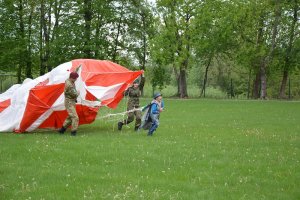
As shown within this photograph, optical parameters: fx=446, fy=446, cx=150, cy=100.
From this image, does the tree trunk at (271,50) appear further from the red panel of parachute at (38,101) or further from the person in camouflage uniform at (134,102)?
the red panel of parachute at (38,101)

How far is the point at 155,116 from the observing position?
53.7 ft

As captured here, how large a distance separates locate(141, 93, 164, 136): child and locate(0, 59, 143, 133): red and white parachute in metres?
1.76

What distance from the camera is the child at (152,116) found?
53.5ft

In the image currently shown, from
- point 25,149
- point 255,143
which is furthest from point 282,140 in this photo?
point 25,149

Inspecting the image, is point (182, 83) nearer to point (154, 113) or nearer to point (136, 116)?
point (136, 116)

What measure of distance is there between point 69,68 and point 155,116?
4.17 meters

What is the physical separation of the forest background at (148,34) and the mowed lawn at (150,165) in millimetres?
32471

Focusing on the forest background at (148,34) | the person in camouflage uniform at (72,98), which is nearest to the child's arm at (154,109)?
the person in camouflage uniform at (72,98)

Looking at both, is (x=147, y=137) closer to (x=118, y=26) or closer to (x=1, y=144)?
(x=1, y=144)

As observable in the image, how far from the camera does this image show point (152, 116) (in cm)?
1634

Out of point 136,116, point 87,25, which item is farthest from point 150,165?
point 87,25

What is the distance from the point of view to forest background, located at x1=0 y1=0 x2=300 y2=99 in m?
47.5

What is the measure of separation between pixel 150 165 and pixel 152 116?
575 centimetres

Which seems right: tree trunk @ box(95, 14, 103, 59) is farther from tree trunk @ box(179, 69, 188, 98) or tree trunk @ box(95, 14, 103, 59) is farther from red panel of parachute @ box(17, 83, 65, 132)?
red panel of parachute @ box(17, 83, 65, 132)
